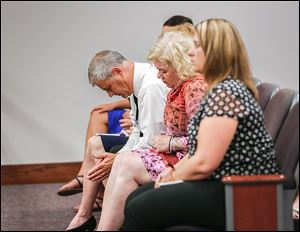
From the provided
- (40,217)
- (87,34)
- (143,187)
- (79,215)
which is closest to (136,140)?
(79,215)

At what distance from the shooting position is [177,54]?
2928mm

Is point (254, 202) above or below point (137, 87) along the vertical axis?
below

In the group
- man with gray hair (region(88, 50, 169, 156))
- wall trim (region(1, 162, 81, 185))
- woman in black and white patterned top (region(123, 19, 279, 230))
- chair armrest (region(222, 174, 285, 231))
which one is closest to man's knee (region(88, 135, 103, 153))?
man with gray hair (region(88, 50, 169, 156))

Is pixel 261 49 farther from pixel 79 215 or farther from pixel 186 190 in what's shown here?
pixel 186 190

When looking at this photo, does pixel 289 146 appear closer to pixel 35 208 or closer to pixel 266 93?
pixel 266 93

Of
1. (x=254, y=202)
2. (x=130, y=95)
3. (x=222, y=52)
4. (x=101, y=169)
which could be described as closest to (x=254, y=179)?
(x=254, y=202)

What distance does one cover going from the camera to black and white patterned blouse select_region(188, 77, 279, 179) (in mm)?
2250

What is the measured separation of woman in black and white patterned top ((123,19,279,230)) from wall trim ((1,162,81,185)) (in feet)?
10.5

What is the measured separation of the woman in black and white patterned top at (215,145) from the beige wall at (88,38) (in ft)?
9.94


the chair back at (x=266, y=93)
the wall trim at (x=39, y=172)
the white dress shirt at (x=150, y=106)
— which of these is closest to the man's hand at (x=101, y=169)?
the white dress shirt at (x=150, y=106)

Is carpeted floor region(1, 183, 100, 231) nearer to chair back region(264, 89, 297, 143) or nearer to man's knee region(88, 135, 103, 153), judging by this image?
man's knee region(88, 135, 103, 153)

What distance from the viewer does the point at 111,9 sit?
5375mm

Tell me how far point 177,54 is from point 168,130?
363 mm

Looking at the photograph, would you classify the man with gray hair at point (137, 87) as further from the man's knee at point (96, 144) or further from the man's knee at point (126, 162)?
the man's knee at point (96, 144)
